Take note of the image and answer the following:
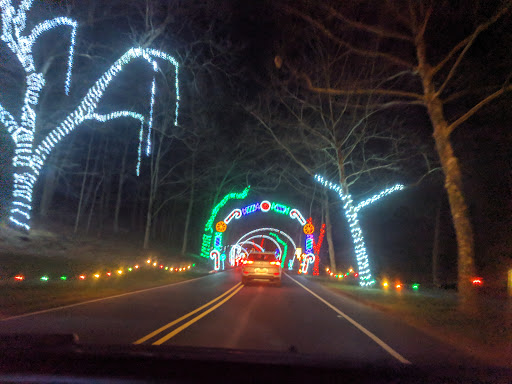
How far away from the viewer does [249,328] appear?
37.0 ft

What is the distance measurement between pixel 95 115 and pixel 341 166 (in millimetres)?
15083

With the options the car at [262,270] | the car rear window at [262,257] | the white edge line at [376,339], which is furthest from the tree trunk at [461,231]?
the car rear window at [262,257]

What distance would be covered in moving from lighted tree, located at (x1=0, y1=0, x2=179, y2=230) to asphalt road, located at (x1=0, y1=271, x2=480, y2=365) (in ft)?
37.2

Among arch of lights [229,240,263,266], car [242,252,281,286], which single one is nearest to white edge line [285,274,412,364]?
car [242,252,281,286]

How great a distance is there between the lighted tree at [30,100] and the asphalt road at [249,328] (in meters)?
11.3

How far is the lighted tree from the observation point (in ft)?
71.5

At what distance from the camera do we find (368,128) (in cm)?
2978

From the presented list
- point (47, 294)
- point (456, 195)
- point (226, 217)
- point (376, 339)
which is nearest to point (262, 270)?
point (47, 294)

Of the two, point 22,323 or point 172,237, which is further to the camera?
point 172,237

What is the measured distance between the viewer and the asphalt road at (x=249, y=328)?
29.0 feet

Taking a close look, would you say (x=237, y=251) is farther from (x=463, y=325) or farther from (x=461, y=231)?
(x=463, y=325)

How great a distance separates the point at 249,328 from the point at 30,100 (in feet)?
60.5

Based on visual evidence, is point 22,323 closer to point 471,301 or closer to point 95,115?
point 471,301

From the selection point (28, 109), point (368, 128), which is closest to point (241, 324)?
point (28, 109)
